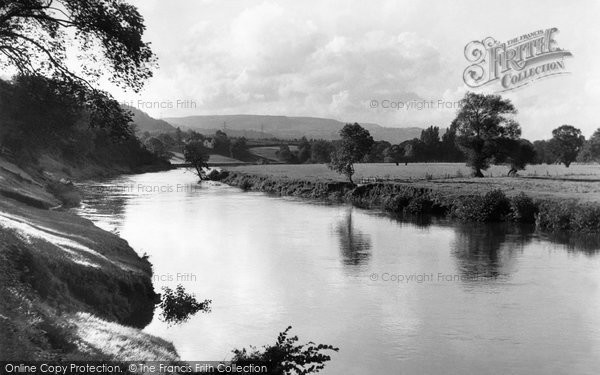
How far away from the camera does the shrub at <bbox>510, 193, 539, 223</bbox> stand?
177 feet

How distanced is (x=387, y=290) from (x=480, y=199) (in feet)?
106

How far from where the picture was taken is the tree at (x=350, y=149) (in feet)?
292

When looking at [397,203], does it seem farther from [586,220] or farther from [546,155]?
[546,155]

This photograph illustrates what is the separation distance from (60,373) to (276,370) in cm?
568

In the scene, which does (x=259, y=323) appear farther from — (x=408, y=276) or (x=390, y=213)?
(x=390, y=213)

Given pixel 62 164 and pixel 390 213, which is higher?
pixel 62 164

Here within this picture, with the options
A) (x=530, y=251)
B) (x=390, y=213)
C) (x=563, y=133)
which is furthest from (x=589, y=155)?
(x=530, y=251)

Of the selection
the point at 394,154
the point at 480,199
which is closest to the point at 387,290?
the point at 480,199

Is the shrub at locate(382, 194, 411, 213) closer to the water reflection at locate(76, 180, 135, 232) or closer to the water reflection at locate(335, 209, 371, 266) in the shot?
the water reflection at locate(335, 209, 371, 266)

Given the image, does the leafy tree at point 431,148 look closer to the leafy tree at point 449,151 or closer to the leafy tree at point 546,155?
the leafy tree at point 449,151

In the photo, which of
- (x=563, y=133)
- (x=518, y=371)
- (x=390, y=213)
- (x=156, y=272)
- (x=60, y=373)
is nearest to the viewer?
(x=60, y=373)

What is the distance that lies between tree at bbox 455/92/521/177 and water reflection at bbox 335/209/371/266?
41.7 metres

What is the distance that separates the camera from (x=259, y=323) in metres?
23.0

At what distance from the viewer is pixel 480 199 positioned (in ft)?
189
